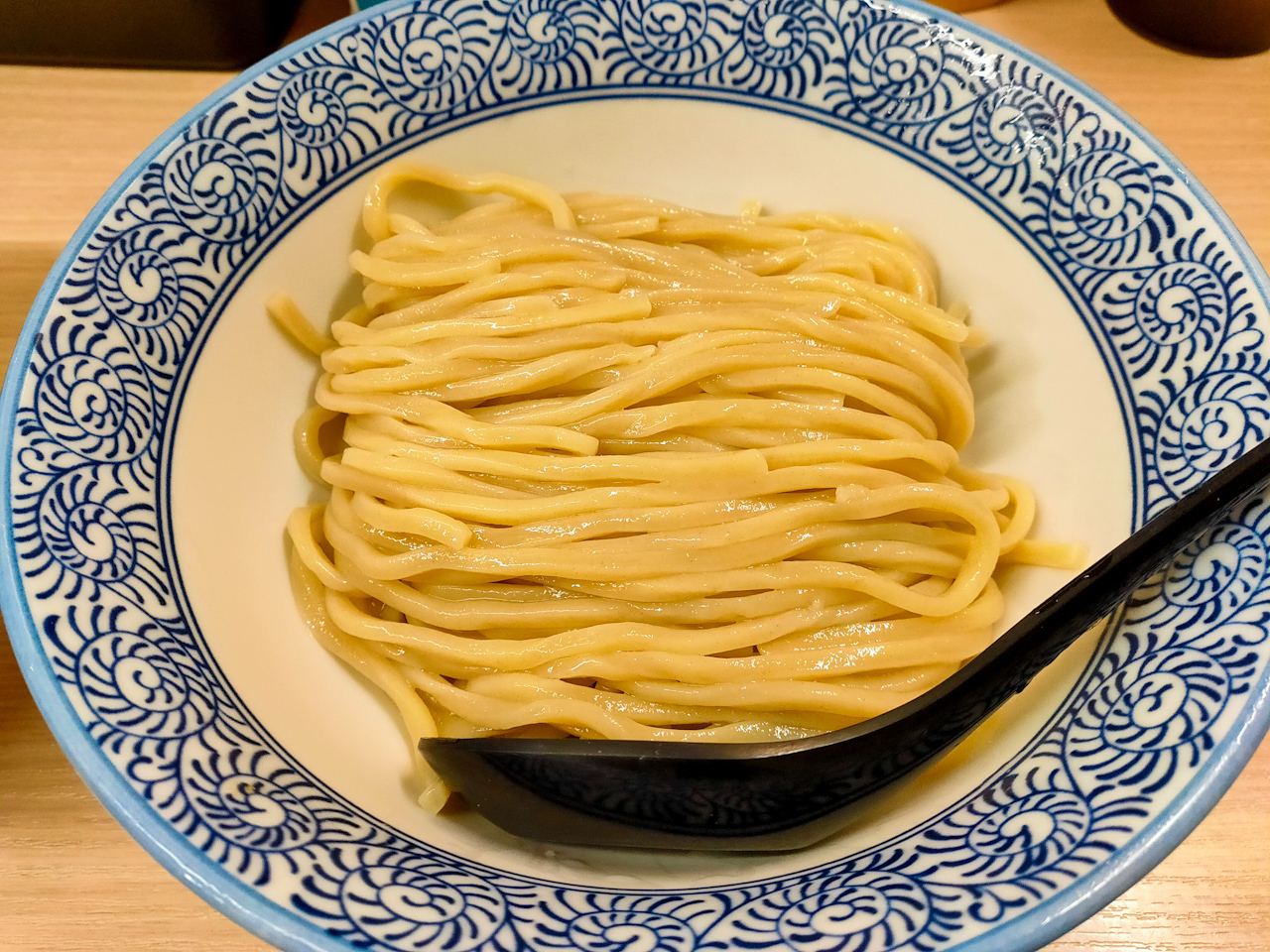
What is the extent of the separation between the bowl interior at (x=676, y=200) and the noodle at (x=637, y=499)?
0.07 m

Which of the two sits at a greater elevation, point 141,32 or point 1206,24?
point 1206,24

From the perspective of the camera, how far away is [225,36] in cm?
243

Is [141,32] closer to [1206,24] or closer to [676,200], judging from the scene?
[676,200]

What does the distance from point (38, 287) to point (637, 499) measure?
63.7 inches

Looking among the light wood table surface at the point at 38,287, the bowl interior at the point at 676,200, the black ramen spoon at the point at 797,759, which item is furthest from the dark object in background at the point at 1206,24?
the black ramen spoon at the point at 797,759

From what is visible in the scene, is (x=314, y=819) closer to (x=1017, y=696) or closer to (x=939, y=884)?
(x=939, y=884)

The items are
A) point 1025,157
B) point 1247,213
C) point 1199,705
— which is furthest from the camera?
point 1247,213

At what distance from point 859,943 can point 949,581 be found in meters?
0.74

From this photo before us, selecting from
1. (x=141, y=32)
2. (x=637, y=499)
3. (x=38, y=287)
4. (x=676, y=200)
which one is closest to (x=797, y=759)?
(x=637, y=499)

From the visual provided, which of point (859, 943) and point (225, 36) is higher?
point (225, 36)

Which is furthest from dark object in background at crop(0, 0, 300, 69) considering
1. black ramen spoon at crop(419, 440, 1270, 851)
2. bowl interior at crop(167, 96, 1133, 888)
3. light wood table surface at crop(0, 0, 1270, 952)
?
black ramen spoon at crop(419, 440, 1270, 851)

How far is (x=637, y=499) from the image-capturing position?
1.47 meters

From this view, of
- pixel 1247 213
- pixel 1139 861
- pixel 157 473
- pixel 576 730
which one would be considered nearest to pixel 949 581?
pixel 1139 861

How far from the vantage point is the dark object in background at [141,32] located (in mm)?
2342
